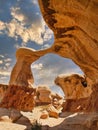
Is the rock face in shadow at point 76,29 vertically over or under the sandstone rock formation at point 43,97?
over

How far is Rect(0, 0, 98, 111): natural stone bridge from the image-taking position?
1348 cm

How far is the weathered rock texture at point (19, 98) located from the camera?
83.6 feet

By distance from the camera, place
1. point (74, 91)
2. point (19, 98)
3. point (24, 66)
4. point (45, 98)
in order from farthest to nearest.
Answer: point (45, 98)
point (74, 91)
point (24, 66)
point (19, 98)

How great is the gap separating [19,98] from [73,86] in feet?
30.4

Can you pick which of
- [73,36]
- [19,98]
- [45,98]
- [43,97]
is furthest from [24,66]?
[43,97]

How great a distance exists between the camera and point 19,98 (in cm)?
2591

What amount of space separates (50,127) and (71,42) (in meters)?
6.26

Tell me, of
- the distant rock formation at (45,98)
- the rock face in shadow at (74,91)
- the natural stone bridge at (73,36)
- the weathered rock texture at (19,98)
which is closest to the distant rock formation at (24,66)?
the natural stone bridge at (73,36)

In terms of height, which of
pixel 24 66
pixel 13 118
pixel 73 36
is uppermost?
pixel 73 36

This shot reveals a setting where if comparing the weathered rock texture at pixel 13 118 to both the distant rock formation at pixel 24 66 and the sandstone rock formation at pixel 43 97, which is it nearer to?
the distant rock formation at pixel 24 66

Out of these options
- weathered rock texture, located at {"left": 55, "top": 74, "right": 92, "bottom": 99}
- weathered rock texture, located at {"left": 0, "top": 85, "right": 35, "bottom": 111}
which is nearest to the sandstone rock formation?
weathered rock texture, located at {"left": 55, "top": 74, "right": 92, "bottom": 99}

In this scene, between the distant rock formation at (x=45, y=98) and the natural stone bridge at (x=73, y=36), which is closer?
the natural stone bridge at (x=73, y=36)

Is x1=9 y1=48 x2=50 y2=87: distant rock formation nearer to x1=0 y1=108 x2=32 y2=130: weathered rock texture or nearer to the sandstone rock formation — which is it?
x1=0 y1=108 x2=32 y2=130: weathered rock texture

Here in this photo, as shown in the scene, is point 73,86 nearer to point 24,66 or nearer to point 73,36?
point 24,66
